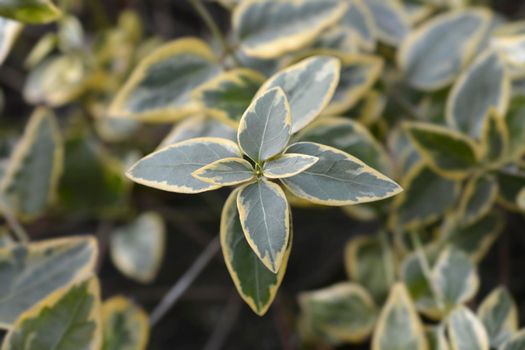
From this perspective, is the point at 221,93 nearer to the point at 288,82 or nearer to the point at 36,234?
the point at 288,82

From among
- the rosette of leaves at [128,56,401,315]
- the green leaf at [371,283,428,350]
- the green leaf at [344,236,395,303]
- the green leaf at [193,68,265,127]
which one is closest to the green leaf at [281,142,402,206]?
the rosette of leaves at [128,56,401,315]

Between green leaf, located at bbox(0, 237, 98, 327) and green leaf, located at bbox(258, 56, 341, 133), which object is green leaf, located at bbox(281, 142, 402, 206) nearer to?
green leaf, located at bbox(258, 56, 341, 133)

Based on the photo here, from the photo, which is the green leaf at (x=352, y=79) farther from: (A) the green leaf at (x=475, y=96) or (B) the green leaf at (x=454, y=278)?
(B) the green leaf at (x=454, y=278)

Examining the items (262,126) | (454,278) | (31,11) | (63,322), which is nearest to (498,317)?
(454,278)

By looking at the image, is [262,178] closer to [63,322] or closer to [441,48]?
[63,322]

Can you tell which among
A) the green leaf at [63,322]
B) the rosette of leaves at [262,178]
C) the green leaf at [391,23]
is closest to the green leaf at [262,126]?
the rosette of leaves at [262,178]
